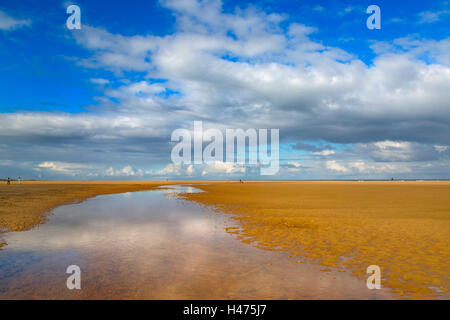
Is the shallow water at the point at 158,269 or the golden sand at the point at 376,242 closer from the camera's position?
the shallow water at the point at 158,269

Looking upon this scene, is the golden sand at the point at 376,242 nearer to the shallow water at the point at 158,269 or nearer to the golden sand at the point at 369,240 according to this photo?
the golden sand at the point at 369,240

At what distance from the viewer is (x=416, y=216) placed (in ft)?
65.4

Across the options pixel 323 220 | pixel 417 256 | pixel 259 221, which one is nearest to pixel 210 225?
pixel 259 221

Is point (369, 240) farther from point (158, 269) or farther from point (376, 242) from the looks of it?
point (158, 269)

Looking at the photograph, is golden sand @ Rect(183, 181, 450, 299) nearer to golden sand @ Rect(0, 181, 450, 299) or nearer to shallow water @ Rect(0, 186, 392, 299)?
golden sand @ Rect(0, 181, 450, 299)

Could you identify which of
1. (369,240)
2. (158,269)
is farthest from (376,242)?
(158,269)

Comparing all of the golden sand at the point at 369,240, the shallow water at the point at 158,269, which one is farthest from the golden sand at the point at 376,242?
the shallow water at the point at 158,269

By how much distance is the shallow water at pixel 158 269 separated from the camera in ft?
25.2

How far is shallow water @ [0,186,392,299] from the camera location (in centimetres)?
770

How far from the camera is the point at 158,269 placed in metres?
9.52
